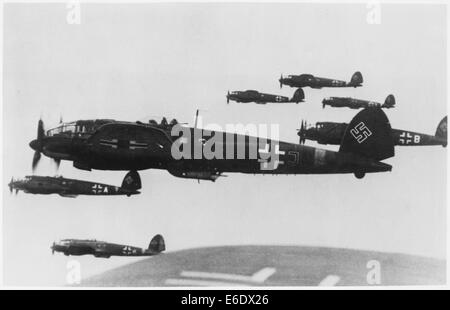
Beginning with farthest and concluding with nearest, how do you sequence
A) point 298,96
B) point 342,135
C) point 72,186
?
1. point 298,96
2. point 342,135
3. point 72,186

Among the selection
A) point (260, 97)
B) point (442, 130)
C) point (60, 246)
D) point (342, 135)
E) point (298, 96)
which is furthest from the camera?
point (298, 96)

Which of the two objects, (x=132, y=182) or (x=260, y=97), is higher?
(x=260, y=97)

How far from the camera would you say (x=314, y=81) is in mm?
14516

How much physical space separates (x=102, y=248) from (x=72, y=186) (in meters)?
1.60

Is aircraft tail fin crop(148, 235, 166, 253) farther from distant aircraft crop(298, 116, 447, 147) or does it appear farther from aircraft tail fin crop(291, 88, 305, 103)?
aircraft tail fin crop(291, 88, 305, 103)

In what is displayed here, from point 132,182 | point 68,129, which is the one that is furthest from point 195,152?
point 68,129

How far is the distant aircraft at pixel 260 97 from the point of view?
14152 millimetres

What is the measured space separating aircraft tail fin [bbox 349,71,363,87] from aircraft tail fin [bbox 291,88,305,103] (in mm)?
1186

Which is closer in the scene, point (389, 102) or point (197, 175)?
point (197, 175)

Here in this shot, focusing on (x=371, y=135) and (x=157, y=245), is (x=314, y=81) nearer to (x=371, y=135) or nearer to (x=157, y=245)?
(x=371, y=135)

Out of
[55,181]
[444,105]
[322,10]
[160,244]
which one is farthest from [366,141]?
[55,181]

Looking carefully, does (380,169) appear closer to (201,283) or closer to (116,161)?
(201,283)

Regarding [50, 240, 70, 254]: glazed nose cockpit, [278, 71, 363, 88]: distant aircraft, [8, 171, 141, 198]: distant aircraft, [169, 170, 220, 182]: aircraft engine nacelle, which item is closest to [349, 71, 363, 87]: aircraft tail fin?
[278, 71, 363, 88]: distant aircraft

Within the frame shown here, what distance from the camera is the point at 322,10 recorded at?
44.7ft
